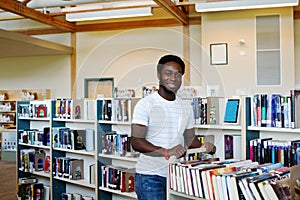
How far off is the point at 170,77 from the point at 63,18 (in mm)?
7655

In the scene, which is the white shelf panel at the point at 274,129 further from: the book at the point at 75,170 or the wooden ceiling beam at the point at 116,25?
the wooden ceiling beam at the point at 116,25

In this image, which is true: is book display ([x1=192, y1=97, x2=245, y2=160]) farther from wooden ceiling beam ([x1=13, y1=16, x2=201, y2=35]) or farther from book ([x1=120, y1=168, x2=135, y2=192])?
wooden ceiling beam ([x1=13, y1=16, x2=201, y2=35])

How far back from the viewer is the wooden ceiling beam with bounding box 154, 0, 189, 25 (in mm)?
6307

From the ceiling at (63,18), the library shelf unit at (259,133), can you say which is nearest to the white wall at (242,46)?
the ceiling at (63,18)

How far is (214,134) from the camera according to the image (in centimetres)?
254

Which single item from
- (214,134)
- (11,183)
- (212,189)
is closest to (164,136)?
(212,189)

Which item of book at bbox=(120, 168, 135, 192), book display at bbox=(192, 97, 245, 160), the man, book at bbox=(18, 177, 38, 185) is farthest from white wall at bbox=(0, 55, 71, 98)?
the man

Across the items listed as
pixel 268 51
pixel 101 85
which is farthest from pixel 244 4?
pixel 101 85

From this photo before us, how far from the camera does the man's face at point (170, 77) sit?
5.63ft

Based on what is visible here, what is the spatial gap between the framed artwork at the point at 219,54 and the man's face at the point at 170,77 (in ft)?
18.1

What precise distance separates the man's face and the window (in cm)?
548

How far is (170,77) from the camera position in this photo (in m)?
1.75

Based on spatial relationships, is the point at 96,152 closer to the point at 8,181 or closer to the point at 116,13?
the point at 8,181

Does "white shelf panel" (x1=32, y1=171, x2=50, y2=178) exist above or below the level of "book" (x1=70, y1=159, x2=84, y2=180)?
below
